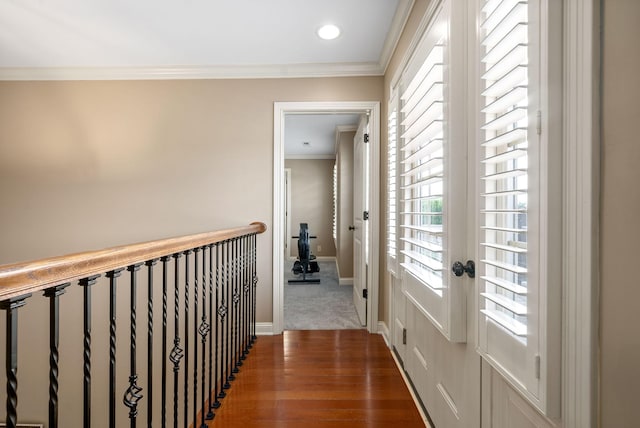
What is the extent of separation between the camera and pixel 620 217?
2.05ft

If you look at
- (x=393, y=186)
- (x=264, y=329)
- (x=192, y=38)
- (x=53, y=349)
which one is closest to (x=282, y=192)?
(x=393, y=186)

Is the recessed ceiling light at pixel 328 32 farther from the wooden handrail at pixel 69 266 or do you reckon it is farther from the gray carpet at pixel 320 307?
the gray carpet at pixel 320 307

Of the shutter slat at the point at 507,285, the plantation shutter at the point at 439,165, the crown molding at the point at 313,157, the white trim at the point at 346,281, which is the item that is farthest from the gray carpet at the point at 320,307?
the crown molding at the point at 313,157

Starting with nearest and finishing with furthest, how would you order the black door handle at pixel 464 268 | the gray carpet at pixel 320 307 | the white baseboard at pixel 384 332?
1. the black door handle at pixel 464 268
2. the white baseboard at pixel 384 332
3. the gray carpet at pixel 320 307

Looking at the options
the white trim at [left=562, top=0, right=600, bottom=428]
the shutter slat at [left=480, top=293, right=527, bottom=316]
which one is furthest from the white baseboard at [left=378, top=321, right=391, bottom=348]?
the white trim at [left=562, top=0, right=600, bottom=428]

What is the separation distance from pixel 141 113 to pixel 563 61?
10.7ft

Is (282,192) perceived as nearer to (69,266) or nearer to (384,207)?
(384,207)

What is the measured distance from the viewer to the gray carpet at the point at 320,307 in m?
3.30

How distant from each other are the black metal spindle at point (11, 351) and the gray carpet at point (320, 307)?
2679mm

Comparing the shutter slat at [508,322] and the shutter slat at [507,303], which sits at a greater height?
the shutter slat at [507,303]

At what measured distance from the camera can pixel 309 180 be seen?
7785mm

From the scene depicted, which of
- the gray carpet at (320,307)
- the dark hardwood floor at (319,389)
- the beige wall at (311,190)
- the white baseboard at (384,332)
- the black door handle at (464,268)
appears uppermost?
the beige wall at (311,190)

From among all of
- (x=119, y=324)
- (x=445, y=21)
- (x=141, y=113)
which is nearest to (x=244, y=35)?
(x=141, y=113)

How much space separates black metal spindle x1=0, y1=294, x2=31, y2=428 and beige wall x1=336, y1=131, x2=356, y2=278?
14.9 ft
